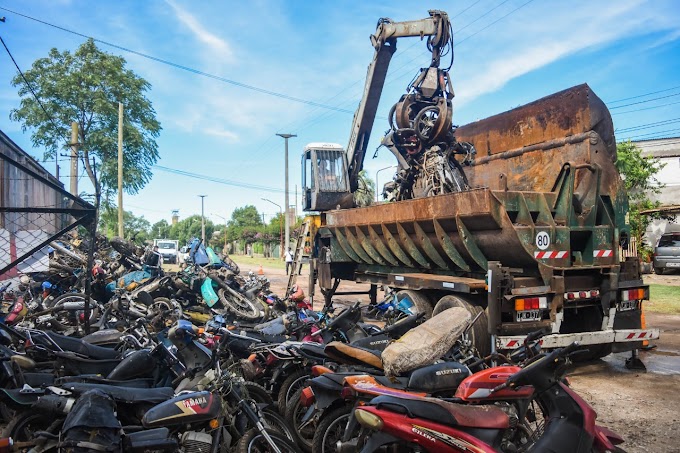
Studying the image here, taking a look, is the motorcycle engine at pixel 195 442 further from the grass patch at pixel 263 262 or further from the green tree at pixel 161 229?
the green tree at pixel 161 229

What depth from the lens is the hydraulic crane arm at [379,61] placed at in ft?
32.1

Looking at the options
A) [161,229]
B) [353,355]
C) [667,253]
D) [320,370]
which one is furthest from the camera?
[161,229]

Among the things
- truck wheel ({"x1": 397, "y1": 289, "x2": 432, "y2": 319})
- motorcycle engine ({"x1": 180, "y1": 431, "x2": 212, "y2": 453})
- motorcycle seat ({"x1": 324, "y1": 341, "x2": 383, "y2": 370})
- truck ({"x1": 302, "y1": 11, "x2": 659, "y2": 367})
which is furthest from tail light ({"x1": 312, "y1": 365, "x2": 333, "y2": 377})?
truck wheel ({"x1": 397, "y1": 289, "x2": 432, "y2": 319})

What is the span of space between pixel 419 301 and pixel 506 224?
1983 millimetres

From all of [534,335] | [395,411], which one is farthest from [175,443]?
[534,335]

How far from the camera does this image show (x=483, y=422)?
2.69 meters

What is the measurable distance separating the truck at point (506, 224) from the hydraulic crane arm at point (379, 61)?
0.05 meters

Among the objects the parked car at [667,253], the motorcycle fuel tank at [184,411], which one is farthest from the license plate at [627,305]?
the parked car at [667,253]

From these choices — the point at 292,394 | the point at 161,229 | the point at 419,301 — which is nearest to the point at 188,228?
the point at 161,229

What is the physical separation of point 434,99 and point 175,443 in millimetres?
7945

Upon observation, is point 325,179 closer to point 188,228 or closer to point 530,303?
point 530,303

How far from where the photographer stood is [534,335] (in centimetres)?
349

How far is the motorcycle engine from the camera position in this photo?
9.82ft

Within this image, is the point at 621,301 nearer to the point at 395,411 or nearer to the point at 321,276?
the point at 395,411
